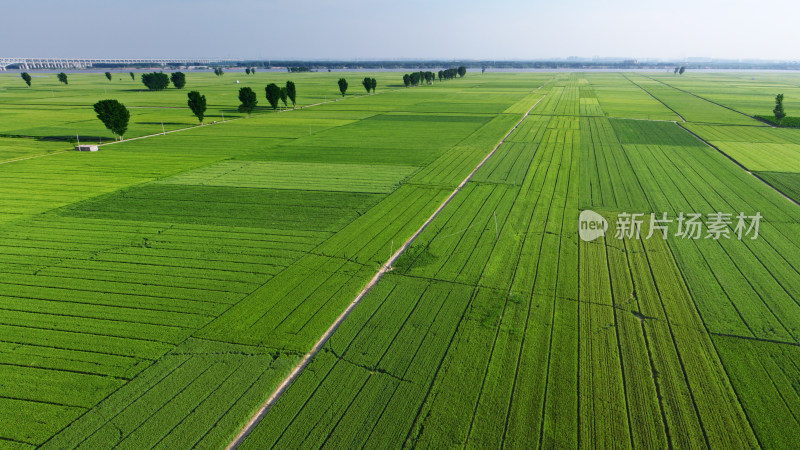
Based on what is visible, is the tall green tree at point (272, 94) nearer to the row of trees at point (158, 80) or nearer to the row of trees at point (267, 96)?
the row of trees at point (267, 96)

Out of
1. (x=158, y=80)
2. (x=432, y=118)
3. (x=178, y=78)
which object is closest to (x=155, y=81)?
(x=158, y=80)

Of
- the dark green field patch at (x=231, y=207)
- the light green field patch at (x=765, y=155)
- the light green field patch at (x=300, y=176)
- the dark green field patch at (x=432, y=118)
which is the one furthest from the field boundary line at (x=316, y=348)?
the dark green field patch at (x=432, y=118)

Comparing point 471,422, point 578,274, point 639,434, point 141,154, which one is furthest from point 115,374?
point 141,154

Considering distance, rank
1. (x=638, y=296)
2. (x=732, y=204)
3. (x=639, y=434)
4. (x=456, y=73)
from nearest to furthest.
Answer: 1. (x=639, y=434)
2. (x=638, y=296)
3. (x=732, y=204)
4. (x=456, y=73)

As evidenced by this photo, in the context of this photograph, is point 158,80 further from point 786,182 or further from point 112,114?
point 786,182

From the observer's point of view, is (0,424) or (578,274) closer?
(0,424)

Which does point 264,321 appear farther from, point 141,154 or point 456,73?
point 456,73
